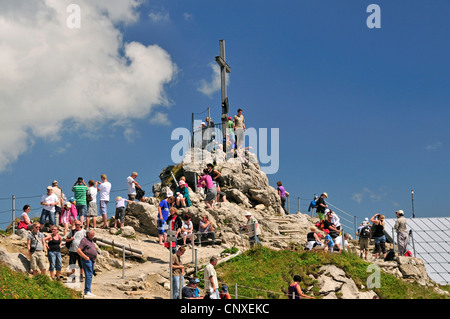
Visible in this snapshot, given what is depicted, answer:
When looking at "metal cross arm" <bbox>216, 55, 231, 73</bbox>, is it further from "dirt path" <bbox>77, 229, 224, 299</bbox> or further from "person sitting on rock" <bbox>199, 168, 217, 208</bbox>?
"dirt path" <bbox>77, 229, 224, 299</bbox>

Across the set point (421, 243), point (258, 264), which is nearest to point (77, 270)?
point (258, 264)

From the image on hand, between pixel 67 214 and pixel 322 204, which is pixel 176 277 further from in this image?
pixel 322 204

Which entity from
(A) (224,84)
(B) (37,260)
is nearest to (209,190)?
(A) (224,84)

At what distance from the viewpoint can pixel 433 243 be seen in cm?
3244

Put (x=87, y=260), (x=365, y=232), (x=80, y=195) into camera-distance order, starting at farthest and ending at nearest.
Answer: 1. (x=365, y=232)
2. (x=80, y=195)
3. (x=87, y=260)

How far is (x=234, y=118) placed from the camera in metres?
33.5

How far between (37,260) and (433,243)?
23.4m

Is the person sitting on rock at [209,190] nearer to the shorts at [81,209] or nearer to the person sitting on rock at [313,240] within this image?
the shorts at [81,209]

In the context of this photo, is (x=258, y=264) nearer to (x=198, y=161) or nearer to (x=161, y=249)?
(x=161, y=249)

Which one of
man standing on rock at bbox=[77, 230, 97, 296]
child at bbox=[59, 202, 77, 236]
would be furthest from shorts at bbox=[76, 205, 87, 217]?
man standing on rock at bbox=[77, 230, 97, 296]

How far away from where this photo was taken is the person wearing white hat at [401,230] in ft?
79.5

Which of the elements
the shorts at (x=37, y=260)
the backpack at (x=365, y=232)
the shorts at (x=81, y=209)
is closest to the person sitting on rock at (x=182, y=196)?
the shorts at (x=81, y=209)
